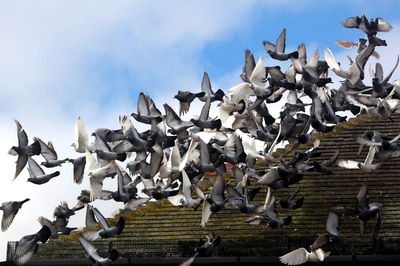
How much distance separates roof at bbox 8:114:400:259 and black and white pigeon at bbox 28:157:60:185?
131cm

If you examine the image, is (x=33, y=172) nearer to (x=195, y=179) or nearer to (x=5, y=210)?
(x=5, y=210)

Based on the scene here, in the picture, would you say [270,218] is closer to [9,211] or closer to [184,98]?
[184,98]

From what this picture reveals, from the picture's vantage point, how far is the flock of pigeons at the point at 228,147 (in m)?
18.8

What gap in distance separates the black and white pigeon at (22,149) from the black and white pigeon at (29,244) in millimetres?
1286

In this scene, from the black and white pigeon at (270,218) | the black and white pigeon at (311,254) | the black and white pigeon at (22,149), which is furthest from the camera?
the black and white pigeon at (22,149)

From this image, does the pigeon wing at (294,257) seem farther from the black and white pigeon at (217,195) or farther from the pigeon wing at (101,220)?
the pigeon wing at (101,220)

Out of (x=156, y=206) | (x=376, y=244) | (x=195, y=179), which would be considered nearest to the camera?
(x=376, y=244)

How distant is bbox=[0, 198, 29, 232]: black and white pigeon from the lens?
19.5 m

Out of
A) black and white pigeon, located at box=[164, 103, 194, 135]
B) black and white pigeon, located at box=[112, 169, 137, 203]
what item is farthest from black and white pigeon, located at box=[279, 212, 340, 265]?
black and white pigeon, located at box=[112, 169, 137, 203]

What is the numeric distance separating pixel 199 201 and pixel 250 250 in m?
1.70

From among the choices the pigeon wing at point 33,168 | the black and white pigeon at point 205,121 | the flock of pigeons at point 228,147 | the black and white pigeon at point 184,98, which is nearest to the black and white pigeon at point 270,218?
the flock of pigeons at point 228,147

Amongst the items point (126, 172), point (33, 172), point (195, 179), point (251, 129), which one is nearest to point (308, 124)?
point (251, 129)

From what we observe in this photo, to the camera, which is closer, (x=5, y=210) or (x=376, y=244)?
(x=376, y=244)

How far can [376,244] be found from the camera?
709 inches
